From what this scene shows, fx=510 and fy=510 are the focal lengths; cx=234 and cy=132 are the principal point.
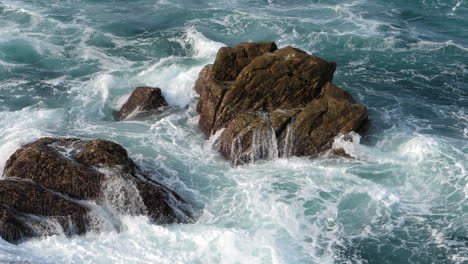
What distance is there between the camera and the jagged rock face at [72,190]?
1602 cm

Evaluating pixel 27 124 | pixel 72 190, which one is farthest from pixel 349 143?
pixel 27 124

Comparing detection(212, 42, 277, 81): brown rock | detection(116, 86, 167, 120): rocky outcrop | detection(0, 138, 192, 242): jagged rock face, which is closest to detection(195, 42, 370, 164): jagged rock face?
detection(212, 42, 277, 81): brown rock

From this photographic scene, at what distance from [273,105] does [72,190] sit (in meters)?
9.69

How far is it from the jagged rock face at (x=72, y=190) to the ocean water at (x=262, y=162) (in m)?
0.49

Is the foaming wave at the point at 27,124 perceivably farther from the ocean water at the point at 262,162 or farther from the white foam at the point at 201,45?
the white foam at the point at 201,45

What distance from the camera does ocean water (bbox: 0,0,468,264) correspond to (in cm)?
1698

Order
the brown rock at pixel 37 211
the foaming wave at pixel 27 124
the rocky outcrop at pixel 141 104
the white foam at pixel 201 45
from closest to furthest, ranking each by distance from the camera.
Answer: the brown rock at pixel 37 211, the foaming wave at pixel 27 124, the rocky outcrop at pixel 141 104, the white foam at pixel 201 45

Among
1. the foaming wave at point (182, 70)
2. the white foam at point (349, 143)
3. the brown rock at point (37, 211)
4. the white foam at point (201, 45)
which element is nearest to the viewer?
the brown rock at point (37, 211)

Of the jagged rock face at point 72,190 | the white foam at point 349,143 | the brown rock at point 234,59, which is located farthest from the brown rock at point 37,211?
the white foam at point 349,143

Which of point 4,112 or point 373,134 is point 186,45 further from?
point 373,134

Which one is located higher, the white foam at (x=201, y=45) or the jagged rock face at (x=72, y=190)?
the white foam at (x=201, y=45)

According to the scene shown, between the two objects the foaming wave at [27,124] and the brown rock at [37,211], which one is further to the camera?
the foaming wave at [27,124]

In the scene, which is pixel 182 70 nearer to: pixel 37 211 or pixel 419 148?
pixel 419 148

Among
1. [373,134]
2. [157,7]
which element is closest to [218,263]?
[373,134]
